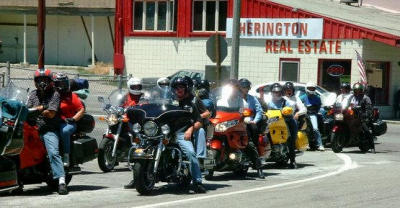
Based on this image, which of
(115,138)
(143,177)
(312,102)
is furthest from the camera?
(312,102)

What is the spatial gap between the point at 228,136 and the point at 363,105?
25.2 feet

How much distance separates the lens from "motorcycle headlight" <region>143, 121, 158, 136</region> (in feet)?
38.9

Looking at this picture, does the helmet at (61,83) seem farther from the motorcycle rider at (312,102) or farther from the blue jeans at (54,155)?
the motorcycle rider at (312,102)

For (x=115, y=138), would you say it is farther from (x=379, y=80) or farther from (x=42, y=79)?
(x=379, y=80)

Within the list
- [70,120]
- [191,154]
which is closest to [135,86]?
[70,120]

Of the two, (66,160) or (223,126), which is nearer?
(66,160)

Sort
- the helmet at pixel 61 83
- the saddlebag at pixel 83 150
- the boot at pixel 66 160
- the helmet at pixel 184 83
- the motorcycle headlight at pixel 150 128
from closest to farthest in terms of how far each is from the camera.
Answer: the motorcycle headlight at pixel 150 128 < the boot at pixel 66 160 < the helmet at pixel 61 83 < the saddlebag at pixel 83 150 < the helmet at pixel 184 83

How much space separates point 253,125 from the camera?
48.9 feet

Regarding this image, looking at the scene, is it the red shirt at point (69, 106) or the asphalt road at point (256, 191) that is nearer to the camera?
the asphalt road at point (256, 191)

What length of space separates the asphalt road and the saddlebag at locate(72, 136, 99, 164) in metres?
0.44

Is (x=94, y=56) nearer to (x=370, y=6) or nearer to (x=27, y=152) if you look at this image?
(x=370, y=6)

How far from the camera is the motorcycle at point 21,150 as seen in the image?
36.6ft

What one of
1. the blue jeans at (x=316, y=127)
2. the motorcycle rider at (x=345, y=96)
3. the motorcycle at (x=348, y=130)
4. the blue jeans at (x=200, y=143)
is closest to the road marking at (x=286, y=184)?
the motorcycle at (x=348, y=130)

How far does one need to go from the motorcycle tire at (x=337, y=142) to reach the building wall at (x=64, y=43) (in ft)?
102
